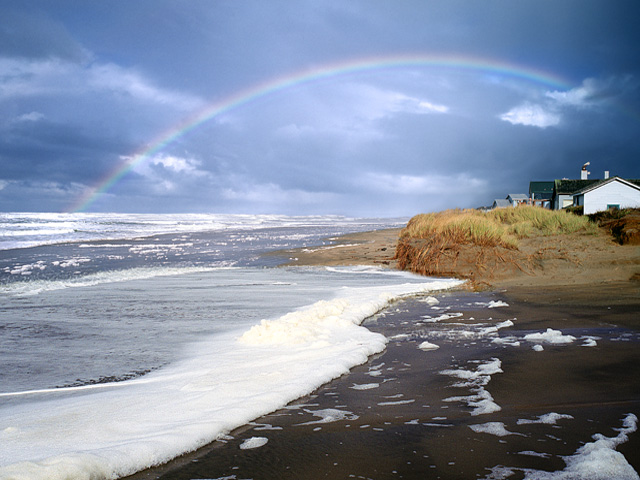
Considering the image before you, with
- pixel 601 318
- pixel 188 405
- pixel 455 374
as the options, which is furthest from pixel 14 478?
pixel 601 318

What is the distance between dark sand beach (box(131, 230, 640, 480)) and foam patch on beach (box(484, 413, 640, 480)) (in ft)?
0.03

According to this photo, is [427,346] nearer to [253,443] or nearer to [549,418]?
[549,418]

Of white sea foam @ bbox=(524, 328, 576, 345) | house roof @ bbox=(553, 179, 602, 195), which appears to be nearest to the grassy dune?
white sea foam @ bbox=(524, 328, 576, 345)

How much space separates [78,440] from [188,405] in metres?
0.82

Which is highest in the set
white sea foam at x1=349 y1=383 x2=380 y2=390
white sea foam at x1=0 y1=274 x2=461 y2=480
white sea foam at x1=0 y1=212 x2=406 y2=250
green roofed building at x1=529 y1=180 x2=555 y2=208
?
green roofed building at x1=529 y1=180 x2=555 y2=208

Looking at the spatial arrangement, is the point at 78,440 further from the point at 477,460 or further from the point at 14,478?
the point at 477,460

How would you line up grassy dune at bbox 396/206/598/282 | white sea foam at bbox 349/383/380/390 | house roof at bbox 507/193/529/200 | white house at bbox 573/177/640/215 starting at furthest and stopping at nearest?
house roof at bbox 507/193/529/200, white house at bbox 573/177/640/215, grassy dune at bbox 396/206/598/282, white sea foam at bbox 349/383/380/390

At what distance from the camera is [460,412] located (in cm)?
332

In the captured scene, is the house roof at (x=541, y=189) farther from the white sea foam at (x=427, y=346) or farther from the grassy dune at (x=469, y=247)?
the white sea foam at (x=427, y=346)

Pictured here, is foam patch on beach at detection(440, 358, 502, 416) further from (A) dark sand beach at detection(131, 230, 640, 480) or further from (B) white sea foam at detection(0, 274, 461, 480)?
(B) white sea foam at detection(0, 274, 461, 480)

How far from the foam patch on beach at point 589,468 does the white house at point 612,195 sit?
129 feet

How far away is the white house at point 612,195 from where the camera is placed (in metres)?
36.7

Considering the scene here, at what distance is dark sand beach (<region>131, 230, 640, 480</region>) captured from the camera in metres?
2.57

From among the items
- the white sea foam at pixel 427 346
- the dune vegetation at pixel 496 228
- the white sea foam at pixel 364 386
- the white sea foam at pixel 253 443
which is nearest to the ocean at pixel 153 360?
the white sea foam at pixel 253 443
